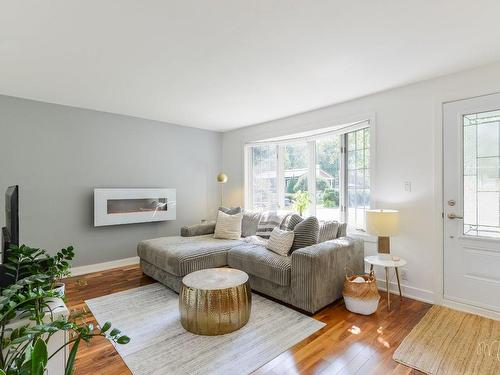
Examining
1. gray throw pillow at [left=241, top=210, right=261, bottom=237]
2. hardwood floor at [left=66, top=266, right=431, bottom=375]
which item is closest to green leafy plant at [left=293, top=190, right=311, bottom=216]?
gray throw pillow at [left=241, top=210, right=261, bottom=237]

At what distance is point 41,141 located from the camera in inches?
139

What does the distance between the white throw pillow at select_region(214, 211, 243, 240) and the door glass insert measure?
2.64 metres

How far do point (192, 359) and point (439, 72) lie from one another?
3.36 meters

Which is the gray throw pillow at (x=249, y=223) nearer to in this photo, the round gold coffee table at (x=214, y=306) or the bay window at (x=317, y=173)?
the bay window at (x=317, y=173)

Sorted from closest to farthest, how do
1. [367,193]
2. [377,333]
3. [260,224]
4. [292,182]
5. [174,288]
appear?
[377,333] → [174,288] → [367,193] → [260,224] → [292,182]

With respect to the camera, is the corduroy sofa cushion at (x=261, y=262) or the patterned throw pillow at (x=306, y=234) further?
the patterned throw pillow at (x=306, y=234)

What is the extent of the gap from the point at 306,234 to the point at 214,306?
128 cm

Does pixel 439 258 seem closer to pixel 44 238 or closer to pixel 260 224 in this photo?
pixel 260 224

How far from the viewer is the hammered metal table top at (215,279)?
2.27 metres

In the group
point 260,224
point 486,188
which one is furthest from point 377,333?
point 260,224

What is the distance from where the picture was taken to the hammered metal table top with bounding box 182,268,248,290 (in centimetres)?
227

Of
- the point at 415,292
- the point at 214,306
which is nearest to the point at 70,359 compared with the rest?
Result: the point at 214,306

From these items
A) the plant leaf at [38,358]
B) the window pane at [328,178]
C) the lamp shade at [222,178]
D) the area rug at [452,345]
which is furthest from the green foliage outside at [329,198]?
the plant leaf at [38,358]

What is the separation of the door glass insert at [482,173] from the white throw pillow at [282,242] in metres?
1.71
